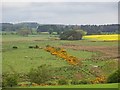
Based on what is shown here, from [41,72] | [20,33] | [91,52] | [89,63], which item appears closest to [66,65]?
[89,63]

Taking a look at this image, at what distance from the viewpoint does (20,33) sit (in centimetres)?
8094

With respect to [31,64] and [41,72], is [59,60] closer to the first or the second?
[31,64]

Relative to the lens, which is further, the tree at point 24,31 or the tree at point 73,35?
the tree at point 24,31

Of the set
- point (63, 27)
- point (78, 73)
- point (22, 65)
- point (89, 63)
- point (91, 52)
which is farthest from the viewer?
point (63, 27)

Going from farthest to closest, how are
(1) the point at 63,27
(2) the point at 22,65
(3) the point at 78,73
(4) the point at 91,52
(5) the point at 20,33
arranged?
(1) the point at 63,27 → (5) the point at 20,33 → (4) the point at 91,52 → (2) the point at 22,65 → (3) the point at 78,73

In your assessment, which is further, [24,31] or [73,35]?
[24,31]

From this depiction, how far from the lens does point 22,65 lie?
107 feet

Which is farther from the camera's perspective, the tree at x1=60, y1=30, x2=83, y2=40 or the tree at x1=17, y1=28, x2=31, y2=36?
the tree at x1=17, y1=28, x2=31, y2=36

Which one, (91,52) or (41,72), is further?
(91,52)

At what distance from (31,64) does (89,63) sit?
6351 mm

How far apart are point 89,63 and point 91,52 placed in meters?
10.9

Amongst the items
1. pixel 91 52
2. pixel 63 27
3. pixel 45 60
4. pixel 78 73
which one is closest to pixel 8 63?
pixel 45 60

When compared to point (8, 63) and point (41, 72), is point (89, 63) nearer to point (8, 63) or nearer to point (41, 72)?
point (8, 63)

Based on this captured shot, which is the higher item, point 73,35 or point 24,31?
point 24,31
